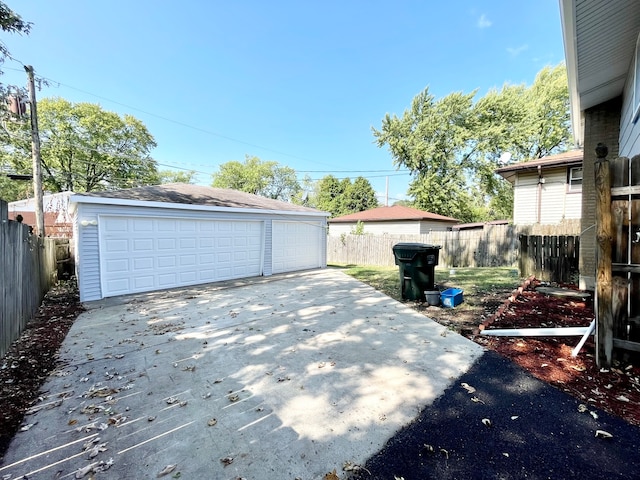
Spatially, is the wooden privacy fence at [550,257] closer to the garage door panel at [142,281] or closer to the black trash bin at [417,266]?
the black trash bin at [417,266]

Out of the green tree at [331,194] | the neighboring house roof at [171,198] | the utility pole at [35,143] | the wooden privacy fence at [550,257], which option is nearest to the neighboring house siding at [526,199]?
the wooden privacy fence at [550,257]

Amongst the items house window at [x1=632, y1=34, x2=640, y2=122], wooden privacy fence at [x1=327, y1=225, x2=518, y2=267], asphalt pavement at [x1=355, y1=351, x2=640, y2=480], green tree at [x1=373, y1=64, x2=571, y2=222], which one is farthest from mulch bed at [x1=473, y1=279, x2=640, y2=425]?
green tree at [x1=373, y1=64, x2=571, y2=222]

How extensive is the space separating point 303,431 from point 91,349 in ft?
11.4

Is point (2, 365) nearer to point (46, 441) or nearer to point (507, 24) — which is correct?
point (46, 441)

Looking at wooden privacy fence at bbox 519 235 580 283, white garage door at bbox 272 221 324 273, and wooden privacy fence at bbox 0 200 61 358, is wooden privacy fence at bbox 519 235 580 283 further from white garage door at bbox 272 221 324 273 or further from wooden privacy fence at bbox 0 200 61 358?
wooden privacy fence at bbox 0 200 61 358

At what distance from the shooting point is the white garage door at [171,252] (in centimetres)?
716

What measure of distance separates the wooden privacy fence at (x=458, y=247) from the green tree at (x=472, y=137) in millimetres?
11615

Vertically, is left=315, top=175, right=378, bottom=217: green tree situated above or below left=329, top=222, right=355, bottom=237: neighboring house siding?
above

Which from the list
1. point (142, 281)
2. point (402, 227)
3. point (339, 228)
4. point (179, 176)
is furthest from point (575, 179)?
point (179, 176)

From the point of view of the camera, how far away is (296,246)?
1145cm

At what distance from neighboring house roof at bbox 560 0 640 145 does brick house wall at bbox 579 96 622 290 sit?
1.04 feet

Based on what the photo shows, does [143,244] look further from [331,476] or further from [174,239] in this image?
[331,476]

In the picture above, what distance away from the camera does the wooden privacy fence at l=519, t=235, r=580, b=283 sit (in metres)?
7.29

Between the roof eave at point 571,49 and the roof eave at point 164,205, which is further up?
the roof eave at point 571,49
